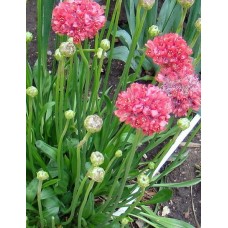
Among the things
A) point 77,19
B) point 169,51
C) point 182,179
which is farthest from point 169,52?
point 182,179

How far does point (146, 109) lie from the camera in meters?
0.64

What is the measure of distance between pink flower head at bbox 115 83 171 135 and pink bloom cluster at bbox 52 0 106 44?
0.14m

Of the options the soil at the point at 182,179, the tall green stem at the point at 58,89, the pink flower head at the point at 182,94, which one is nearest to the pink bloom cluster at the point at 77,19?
the tall green stem at the point at 58,89

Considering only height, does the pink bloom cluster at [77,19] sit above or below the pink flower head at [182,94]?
above

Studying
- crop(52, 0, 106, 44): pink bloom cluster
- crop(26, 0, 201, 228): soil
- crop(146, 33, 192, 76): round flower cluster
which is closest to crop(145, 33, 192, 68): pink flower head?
crop(146, 33, 192, 76): round flower cluster

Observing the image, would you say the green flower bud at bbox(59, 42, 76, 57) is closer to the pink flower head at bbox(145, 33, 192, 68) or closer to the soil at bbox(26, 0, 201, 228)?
the pink flower head at bbox(145, 33, 192, 68)

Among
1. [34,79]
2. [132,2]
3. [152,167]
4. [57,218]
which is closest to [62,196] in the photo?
[57,218]

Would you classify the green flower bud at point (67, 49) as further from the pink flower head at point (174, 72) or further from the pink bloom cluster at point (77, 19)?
the pink flower head at point (174, 72)

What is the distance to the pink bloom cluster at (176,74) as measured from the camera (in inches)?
29.1

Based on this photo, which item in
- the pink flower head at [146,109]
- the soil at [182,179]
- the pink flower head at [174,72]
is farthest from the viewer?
the soil at [182,179]

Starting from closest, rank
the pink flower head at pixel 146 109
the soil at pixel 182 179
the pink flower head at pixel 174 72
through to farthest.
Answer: the pink flower head at pixel 146 109 → the pink flower head at pixel 174 72 → the soil at pixel 182 179

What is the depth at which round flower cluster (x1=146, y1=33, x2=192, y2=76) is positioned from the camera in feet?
2.48
